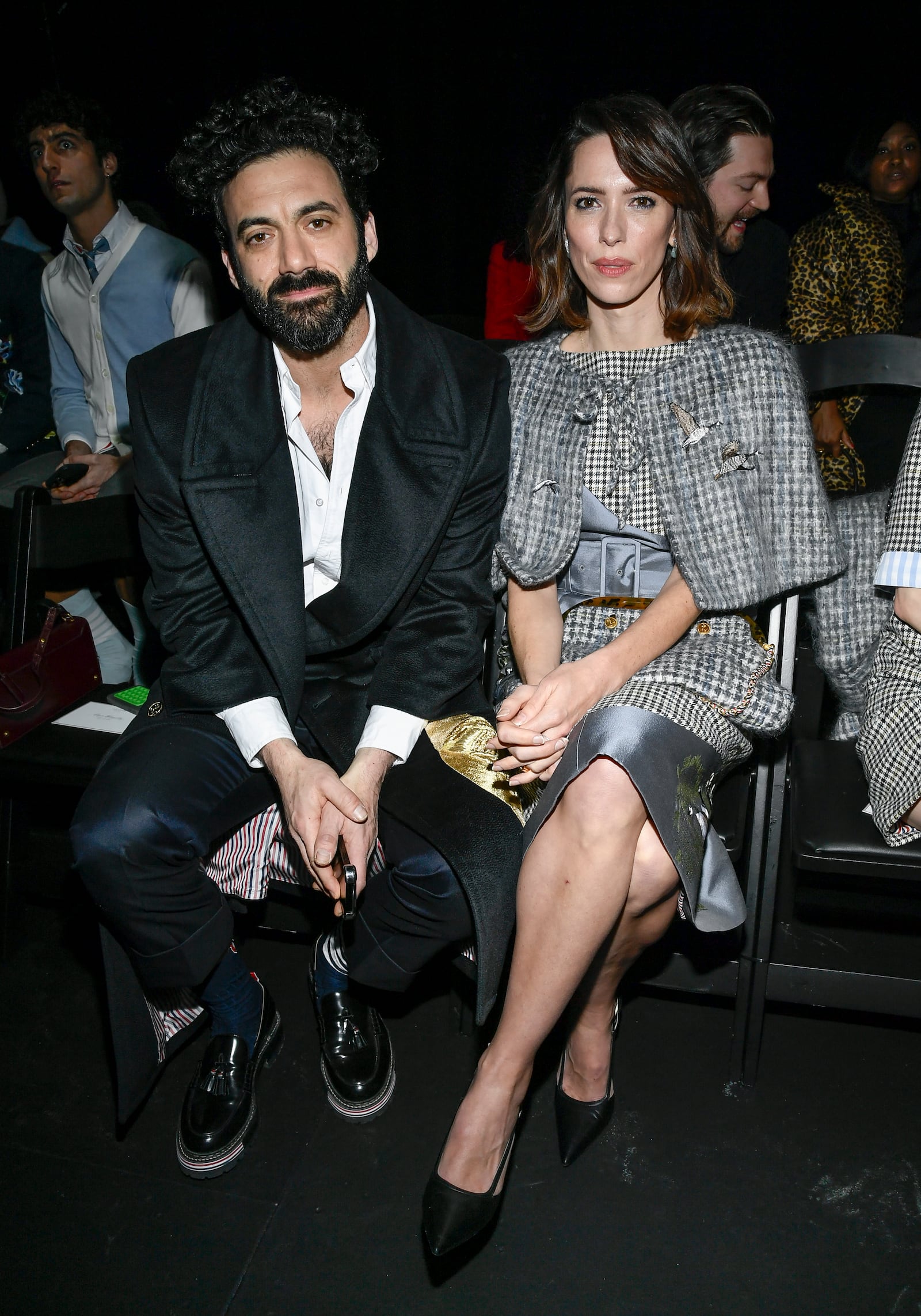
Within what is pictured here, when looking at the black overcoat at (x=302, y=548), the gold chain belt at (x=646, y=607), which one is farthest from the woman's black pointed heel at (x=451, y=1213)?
the gold chain belt at (x=646, y=607)

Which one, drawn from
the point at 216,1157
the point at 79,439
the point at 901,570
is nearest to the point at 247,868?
the point at 216,1157

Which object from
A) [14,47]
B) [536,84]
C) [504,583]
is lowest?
[504,583]

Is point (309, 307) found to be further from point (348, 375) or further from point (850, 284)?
point (850, 284)

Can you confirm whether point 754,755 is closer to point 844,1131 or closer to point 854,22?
point 844,1131

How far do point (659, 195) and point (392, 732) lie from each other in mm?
1097

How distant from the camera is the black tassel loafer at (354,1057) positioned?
193cm

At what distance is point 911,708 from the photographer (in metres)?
1.78

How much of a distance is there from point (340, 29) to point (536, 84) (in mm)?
786

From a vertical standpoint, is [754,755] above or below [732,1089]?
above

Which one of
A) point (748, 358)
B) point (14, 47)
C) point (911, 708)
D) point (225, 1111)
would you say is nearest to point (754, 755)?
point (911, 708)

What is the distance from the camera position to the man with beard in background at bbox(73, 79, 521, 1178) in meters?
1.72

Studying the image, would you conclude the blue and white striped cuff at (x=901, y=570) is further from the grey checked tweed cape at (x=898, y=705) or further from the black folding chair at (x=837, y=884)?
the black folding chair at (x=837, y=884)

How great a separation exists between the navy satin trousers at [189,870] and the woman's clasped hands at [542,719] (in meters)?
0.21

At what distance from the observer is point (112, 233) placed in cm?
315
